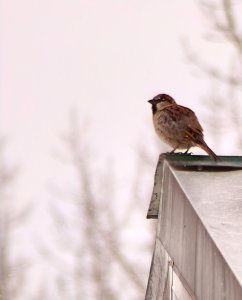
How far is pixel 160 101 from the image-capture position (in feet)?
26.6

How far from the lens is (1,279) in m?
24.2

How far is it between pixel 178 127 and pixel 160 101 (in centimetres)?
79

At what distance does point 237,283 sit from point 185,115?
132 inches

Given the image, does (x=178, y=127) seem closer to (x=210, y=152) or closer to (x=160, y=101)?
(x=160, y=101)

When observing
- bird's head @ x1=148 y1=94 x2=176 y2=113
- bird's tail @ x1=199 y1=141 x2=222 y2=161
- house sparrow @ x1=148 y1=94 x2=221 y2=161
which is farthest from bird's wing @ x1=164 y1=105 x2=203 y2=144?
bird's head @ x1=148 y1=94 x2=176 y2=113

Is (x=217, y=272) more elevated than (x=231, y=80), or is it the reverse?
(x=231, y=80)

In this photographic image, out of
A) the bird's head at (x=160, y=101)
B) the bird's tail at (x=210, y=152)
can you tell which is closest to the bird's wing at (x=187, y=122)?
the bird's tail at (x=210, y=152)

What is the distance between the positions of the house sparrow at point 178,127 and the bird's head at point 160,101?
0.79 feet

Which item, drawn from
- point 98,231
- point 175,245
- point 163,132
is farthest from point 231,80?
point 175,245

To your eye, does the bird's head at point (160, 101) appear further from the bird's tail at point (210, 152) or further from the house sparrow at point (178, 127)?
the bird's tail at point (210, 152)

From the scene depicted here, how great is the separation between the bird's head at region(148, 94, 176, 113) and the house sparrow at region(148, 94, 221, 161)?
0.24 meters

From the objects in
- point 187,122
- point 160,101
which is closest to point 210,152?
point 187,122

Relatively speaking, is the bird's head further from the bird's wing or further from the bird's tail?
the bird's tail

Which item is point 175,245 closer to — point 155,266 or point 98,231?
point 155,266
